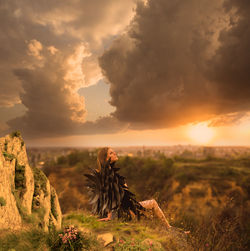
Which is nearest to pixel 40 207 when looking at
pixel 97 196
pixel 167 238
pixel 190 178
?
pixel 97 196

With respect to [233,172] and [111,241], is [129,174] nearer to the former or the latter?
[233,172]

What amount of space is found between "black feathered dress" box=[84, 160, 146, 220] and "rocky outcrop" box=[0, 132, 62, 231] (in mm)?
1516

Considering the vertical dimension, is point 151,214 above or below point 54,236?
below

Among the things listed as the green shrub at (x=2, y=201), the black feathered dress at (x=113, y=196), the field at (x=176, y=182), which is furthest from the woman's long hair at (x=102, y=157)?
the field at (x=176, y=182)

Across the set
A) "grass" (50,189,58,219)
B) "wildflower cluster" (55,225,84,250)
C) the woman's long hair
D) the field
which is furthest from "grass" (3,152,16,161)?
the field

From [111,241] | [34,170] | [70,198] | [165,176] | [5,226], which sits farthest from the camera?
[165,176]

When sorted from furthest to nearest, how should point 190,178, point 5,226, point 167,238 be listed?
point 190,178 → point 167,238 → point 5,226

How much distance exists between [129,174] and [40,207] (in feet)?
112

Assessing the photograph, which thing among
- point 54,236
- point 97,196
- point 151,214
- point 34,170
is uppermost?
point 34,170

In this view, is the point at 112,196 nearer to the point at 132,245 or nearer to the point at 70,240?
the point at 132,245

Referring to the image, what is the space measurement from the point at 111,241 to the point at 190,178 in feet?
99.7

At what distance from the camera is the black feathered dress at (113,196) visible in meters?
5.26

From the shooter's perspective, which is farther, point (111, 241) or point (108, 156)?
point (108, 156)

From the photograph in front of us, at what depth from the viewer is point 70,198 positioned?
2802 cm
